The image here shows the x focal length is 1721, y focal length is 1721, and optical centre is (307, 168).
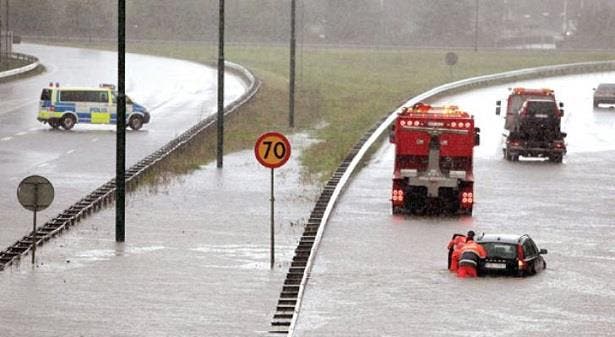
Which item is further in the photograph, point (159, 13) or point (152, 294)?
point (159, 13)

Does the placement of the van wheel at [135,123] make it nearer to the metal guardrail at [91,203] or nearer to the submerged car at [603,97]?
the metal guardrail at [91,203]

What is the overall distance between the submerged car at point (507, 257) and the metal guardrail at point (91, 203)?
947cm

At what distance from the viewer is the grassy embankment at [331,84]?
64519 millimetres

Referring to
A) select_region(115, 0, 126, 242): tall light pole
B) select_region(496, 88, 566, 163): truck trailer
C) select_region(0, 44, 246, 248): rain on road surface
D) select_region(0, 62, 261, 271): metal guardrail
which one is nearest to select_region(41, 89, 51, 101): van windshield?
select_region(0, 44, 246, 248): rain on road surface

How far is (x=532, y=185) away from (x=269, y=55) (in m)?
88.9

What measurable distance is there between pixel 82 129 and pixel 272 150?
121ft

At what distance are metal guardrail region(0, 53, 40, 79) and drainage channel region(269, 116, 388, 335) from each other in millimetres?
50929

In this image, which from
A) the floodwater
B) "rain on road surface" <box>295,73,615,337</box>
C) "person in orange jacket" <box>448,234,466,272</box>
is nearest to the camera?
the floodwater

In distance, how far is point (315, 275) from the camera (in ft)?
117

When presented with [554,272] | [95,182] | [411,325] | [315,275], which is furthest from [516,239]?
[95,182]

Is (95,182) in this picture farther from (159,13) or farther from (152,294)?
(159,13)

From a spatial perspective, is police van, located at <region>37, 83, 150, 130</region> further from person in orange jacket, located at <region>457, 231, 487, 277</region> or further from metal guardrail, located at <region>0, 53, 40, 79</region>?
person in orange jacket, located at <region>457, 231, 487, 277</region>

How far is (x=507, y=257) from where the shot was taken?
118 feet

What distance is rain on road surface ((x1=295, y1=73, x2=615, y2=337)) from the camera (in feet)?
99.4
